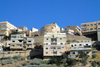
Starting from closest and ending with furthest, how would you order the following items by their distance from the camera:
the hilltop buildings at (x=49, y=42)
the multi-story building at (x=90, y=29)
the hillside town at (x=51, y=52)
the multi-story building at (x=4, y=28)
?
1. the hillside town at (x=51, y=52)
2. the hilltop buildings at (x=49, y=42)
3. the multi-story building at (x=90, y=29)
4. the multi-story building at (x=4, y=28)

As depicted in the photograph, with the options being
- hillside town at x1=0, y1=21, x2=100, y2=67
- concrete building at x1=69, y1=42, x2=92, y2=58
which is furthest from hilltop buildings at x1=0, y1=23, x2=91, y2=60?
concrete building at x1=69, y1=42, x2=92, y2=58

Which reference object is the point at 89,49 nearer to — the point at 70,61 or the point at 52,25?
the point at 70,61

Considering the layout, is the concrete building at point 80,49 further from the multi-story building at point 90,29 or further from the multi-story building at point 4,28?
the multi-story building at point 4,28

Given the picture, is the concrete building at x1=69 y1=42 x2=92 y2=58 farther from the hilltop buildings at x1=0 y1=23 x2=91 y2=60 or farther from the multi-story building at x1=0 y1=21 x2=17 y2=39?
the multi-story building at x1=0 y1=21 x2=17 y2=39

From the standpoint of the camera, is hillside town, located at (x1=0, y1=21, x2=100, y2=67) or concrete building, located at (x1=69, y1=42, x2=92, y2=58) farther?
concrete building, located at (x1=69, y1=42, x2=92, y2=58)

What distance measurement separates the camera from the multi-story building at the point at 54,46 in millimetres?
50688

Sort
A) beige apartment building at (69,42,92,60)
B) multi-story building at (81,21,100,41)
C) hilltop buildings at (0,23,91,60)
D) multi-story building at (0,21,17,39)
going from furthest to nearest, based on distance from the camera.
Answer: multi-story building at (0,21,17,39), multi-story building at (81,21,100,41), hilltop buildings at (0,23,91,60), beige apartment building at (69,42,92,60)

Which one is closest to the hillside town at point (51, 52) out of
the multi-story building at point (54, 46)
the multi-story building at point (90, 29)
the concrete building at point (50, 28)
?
the multi-story building at point (54, 46)

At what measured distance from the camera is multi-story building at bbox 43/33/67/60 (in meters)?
50.7

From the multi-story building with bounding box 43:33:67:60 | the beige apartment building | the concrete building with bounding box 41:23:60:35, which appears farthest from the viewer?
the concrete building with bounding box 41:23:60:35

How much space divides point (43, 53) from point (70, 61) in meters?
8.83

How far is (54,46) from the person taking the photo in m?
51.6

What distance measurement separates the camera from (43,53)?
1992 inches

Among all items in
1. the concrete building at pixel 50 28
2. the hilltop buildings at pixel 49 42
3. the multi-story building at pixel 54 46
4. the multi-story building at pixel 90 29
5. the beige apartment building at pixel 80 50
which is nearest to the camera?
the beige apartment building at pixel 80 50
